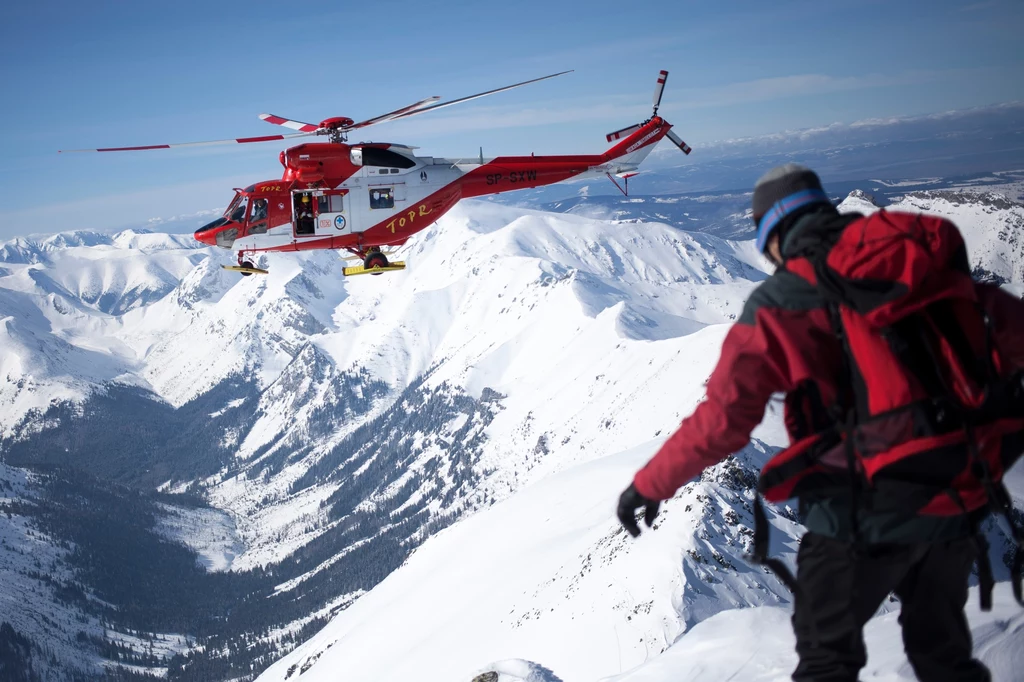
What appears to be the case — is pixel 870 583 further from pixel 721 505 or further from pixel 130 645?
pixel 130 645

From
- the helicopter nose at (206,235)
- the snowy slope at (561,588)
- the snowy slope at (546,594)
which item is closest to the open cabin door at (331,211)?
the helicopter nose at (206,235)

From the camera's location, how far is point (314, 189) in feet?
73.1

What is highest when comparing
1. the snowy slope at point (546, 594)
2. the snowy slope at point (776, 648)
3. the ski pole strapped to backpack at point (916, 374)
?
the ski pole strapped to backpack at point (916, 374)

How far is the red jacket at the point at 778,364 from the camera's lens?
13.4ft

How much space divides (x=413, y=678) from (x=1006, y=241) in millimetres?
149205

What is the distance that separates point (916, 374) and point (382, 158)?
21.0 m

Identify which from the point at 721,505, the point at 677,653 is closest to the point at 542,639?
the point at 721,505

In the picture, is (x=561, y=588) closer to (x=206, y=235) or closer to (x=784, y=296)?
(x=206, y=235)

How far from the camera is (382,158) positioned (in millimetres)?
22891

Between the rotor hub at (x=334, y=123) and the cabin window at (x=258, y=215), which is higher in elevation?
the rotor hub at (x=334, y=123)

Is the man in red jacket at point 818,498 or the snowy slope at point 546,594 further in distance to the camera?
the snowy slope at point 546,594

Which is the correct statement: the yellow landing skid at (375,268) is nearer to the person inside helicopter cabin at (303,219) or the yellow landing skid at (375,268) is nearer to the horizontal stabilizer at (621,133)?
the person inside helicopter cabin at (303,219)

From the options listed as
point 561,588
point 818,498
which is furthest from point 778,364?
point 561,588

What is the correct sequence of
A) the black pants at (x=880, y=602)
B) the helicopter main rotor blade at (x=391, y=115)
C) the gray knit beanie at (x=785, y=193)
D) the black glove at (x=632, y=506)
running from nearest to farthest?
the black pants at (x=880, y=602) → the gray knit beanie at (x=785, y=193) → the black glove at (x=632, y=506) → the helicopter main rotor blade at (x=391, y=115)
